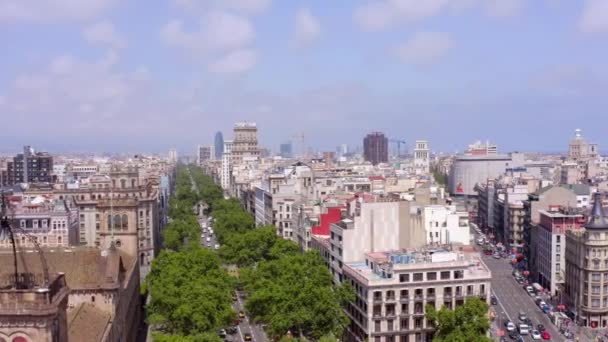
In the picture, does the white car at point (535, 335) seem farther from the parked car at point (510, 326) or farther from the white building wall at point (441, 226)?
the white building wall at point (441, 226)

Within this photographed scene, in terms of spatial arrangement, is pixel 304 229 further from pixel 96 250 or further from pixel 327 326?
pixel 96 250

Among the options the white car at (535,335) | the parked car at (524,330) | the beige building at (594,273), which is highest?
the beige building at (594,273)

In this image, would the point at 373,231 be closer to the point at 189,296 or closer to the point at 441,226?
the point at 441,226

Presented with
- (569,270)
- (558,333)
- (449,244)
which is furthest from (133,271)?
(569,270)

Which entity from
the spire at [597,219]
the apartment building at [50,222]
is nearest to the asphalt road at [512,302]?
the spire at [597,219]

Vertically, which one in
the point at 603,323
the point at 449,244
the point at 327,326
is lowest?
the point at 603,323

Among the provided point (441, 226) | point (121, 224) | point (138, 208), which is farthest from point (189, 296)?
point (138, 208)

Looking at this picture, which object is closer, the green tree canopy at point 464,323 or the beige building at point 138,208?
the green tree canopy at point 464,323
